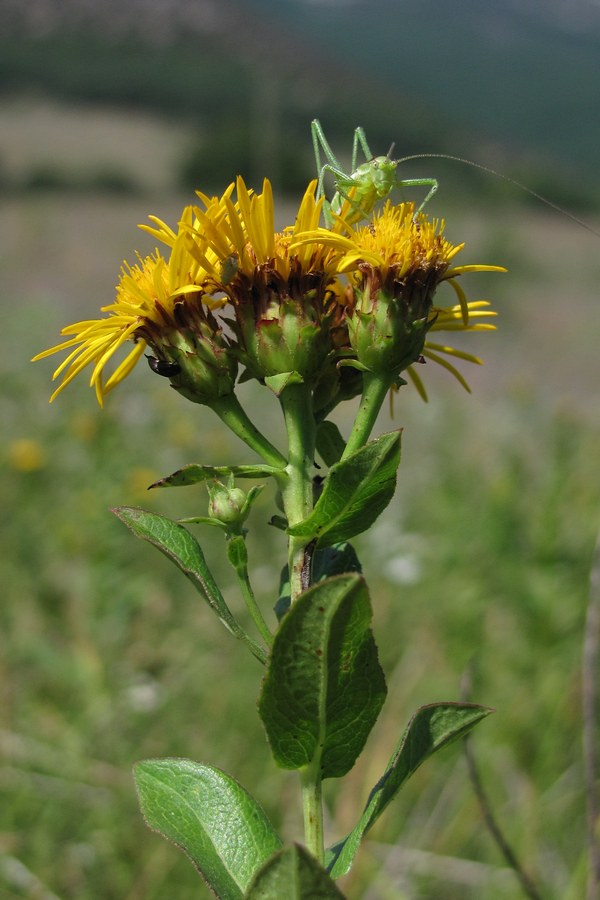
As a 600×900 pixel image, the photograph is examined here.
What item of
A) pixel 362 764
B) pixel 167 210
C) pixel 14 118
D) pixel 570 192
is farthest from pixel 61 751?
pixel 14 118

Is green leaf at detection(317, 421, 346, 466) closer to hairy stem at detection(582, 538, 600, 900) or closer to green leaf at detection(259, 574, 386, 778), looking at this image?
green leaf at detection(259, 574, 386, 778)

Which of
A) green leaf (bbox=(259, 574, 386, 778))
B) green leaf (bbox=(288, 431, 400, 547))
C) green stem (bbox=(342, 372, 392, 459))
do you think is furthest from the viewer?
green stem (bbox=(342, 372, 392, 459))

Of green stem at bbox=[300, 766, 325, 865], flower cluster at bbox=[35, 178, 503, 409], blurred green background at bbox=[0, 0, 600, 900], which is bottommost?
blurred green background at bbox=[0, 0, 600, 900]

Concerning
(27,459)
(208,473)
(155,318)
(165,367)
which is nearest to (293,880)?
(208,473)

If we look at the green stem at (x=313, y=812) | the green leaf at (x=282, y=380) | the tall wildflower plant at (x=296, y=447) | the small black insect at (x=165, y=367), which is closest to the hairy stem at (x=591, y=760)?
the tall wildflower plant at (x=296, y=447)

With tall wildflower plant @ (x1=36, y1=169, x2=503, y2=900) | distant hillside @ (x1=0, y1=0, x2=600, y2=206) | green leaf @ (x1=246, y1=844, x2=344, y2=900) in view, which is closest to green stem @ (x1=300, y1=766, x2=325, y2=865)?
tall wildflower plant @ (x1=36, y1=169, x2=503, y2=900)

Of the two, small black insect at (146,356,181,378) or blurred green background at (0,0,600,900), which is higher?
small black insect at (146,356,181,378)

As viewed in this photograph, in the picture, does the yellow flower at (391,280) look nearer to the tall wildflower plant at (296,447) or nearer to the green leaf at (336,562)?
the tall wildflower plant at (296,447)
